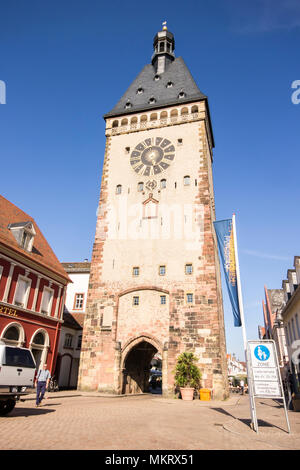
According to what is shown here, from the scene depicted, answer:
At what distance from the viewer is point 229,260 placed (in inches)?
523

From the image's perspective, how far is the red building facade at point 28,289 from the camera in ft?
67.4

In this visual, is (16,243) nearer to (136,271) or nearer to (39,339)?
(39,339)

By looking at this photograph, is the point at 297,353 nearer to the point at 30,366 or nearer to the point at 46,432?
the point at 30,366

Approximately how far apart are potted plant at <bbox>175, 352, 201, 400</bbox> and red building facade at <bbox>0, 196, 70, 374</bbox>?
9.87 meters

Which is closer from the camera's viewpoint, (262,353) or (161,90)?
(262,353)

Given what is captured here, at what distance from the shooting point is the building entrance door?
23.4 metres

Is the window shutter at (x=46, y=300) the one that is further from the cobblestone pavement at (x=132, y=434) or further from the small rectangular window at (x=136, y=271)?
the cobblestone pavement at (x=132, y=434)

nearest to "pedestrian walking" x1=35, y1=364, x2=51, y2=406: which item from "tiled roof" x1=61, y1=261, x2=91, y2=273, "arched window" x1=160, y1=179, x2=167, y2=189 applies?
"arched window" x1=160, y1=179, x2=167, y2=189

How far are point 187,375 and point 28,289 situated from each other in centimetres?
1195

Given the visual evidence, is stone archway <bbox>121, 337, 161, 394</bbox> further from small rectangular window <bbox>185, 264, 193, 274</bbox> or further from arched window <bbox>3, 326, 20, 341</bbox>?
arched window <bbox>3, 326, 20, 341</bbox>

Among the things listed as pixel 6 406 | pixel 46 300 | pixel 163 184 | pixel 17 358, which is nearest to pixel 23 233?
pixel 46 300

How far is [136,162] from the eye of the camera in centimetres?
2877
